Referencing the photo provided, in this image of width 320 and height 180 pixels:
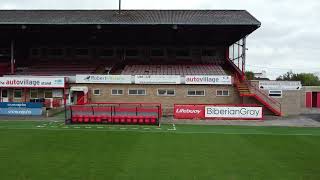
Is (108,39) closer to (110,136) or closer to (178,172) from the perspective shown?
(110,136)

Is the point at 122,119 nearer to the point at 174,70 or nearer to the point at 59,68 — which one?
the point at 174,70

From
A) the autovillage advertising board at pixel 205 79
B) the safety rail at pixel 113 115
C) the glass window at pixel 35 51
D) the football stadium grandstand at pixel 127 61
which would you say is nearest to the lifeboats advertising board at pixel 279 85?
the football stadium grandstand at pixel 127 61

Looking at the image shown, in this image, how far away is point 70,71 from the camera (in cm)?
5228

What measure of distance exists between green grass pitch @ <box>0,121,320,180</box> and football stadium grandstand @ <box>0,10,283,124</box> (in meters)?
7.49

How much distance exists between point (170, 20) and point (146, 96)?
9.38 meters

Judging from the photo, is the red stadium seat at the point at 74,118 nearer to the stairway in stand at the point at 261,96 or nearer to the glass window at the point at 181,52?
the stairway in stand at the point at 261,96

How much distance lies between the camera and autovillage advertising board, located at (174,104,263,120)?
1512 inches

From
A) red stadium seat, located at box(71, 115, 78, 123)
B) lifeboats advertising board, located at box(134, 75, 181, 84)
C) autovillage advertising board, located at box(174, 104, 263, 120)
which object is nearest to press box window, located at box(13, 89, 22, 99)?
lifeboats advertising board, located at box(134, 75, 181, 84)

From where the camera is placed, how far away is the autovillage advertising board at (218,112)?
126ft

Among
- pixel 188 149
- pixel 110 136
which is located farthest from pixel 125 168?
pixel 110 136

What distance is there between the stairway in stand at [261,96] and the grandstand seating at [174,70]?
5931mm

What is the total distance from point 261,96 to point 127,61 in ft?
66.0

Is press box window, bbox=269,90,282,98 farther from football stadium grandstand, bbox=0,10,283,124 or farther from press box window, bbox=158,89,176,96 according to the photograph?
press box window, bbox=158,89,176,96

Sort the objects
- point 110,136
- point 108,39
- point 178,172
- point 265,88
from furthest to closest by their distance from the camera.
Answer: point 108,39 < point 265,88 < point 110,136 < point 178,172
